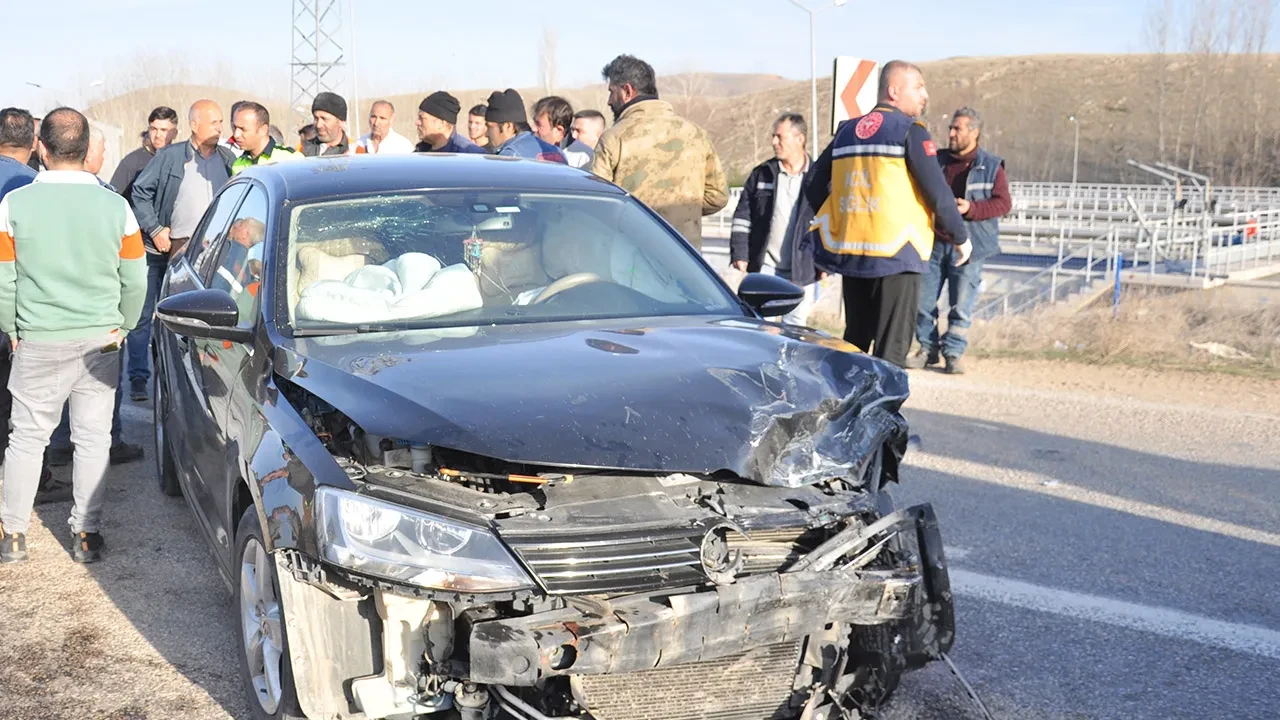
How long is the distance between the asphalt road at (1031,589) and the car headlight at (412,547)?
1.18 m

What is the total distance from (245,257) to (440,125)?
5120 mm

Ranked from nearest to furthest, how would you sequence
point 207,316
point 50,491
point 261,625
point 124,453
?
point 261,625 < point 207,316 < point 50,491 < point 124,453

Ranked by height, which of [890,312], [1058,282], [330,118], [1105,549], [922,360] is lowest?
[1058,282]

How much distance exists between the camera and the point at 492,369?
3.35 metres

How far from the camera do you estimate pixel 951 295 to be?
31.2 feet

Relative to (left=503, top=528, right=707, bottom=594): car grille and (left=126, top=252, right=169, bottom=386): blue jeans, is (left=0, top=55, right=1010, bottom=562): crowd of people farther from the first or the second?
(left=503, top=528, right=707, bottom=594): car grille

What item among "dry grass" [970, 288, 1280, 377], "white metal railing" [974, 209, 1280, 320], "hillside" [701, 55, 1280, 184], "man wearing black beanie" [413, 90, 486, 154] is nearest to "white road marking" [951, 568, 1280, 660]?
"dry grass" [970, 288, 1280, 377]

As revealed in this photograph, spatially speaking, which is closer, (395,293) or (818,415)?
(818,415)

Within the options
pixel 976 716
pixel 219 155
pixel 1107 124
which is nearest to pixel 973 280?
pixel 219 155

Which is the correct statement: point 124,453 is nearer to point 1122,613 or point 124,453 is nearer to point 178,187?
point 178,187

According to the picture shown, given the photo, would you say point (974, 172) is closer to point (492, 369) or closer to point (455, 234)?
point (455, 234)

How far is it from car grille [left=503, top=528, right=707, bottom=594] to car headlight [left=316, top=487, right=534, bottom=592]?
61 mm

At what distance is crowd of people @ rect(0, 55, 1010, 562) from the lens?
5.05m

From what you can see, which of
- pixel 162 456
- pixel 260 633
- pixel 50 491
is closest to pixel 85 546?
pixel 162 456
